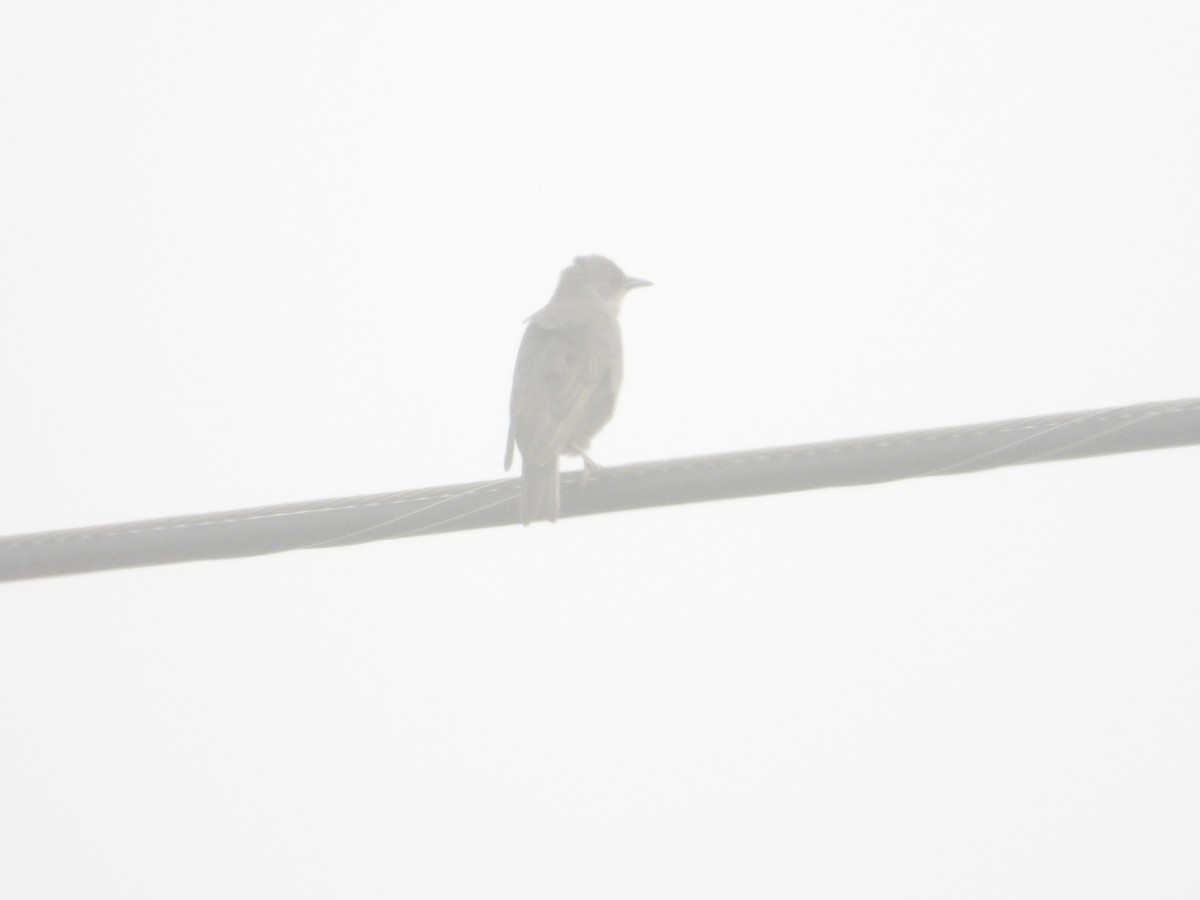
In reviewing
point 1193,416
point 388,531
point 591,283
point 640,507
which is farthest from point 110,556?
point 591,283

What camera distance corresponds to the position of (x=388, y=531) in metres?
6.30

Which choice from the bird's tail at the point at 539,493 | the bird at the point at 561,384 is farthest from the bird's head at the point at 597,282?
the bird's tail at the point at 539,493

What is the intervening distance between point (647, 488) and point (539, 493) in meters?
1.27

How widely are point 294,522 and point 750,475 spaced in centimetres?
159

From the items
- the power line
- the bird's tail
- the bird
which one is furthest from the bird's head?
the power line

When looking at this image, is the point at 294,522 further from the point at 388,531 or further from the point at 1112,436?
the point at 1112,436

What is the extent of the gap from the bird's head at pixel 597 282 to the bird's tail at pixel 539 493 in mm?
3362

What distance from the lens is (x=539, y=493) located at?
25.1 ft

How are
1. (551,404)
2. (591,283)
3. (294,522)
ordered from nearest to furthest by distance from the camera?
(294,522) → (551,404) → (591,283)

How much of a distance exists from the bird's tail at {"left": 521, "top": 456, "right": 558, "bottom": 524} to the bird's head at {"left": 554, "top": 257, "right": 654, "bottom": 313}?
336cm

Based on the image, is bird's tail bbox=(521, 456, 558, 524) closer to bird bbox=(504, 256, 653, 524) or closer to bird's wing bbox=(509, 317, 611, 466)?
bird bbox=(504, 256, 653, 524)

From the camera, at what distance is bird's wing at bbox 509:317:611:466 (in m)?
8.76

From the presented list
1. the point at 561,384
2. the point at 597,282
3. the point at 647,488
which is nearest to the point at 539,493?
the point at 647,488

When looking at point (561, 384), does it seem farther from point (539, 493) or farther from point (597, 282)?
point (597, 282)
